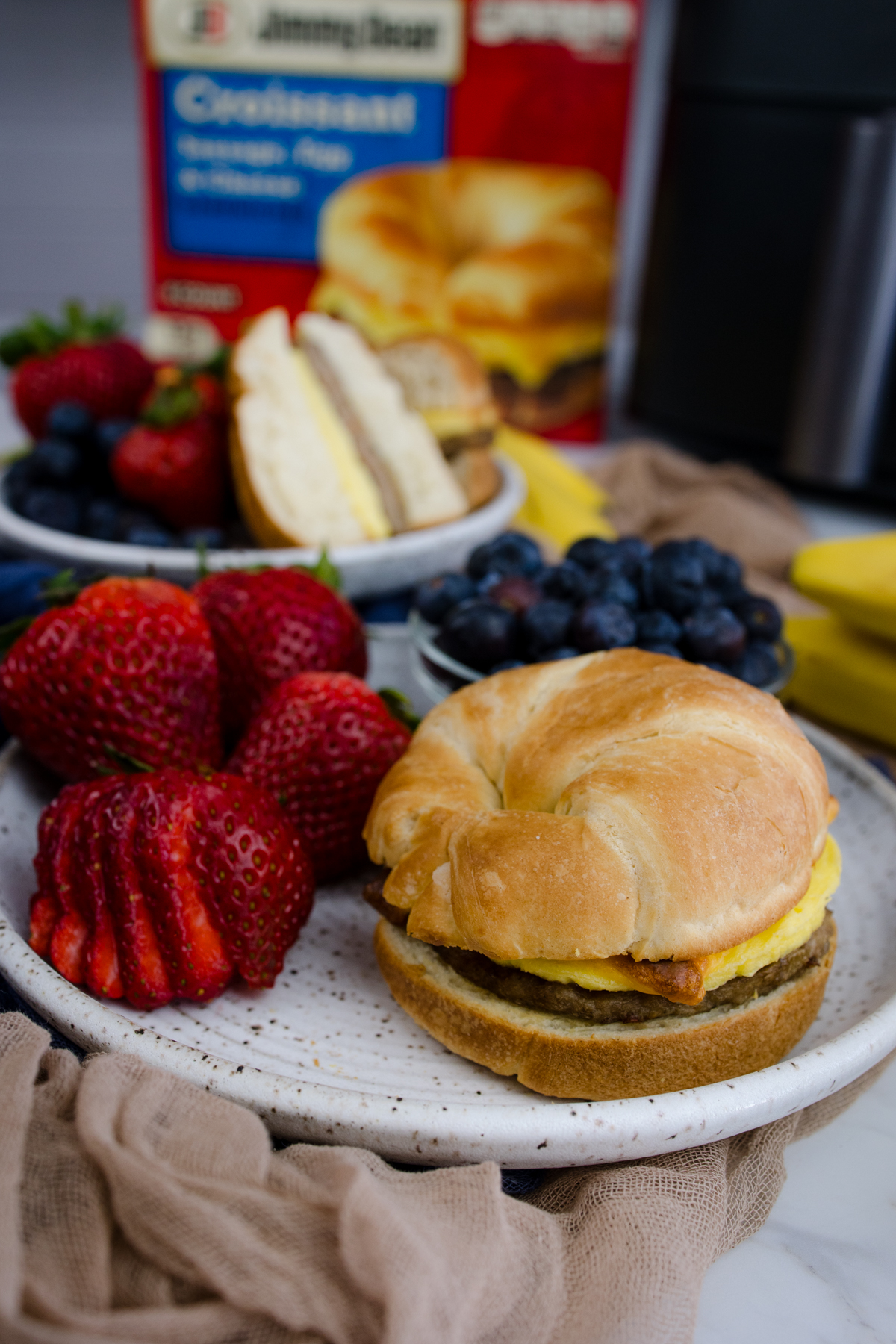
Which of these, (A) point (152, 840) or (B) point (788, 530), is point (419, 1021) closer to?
(A) point (152, 840)

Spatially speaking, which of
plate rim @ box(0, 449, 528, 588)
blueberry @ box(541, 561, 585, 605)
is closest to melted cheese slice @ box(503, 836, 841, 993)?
blueberry @ box(541, 561, 585, 605)

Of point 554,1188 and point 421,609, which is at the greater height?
point 421,609

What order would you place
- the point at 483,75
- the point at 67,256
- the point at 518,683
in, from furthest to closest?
1. the point at 67,256
2. the point at 483,75
3. the point at 518,683

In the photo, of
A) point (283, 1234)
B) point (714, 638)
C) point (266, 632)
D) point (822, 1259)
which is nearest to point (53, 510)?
point (266, 632)

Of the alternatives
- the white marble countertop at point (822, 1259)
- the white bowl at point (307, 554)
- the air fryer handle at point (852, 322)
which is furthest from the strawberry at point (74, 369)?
the white marble countertop at point (822, 1259)

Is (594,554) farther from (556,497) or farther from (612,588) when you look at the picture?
(556,497)

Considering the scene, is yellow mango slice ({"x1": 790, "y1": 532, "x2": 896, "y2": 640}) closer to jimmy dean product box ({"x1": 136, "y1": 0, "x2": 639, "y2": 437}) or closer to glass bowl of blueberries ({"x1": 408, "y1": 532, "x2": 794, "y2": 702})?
glass bowl of blueberries ({"x1": 408, "y1": 532, "x2": 794, "y2": 702})

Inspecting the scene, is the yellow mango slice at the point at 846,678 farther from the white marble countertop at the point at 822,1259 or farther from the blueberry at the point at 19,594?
the blueberry at the point at 19,594

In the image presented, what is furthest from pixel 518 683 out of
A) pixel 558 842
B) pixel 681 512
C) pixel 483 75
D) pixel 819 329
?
pixel 483 75
